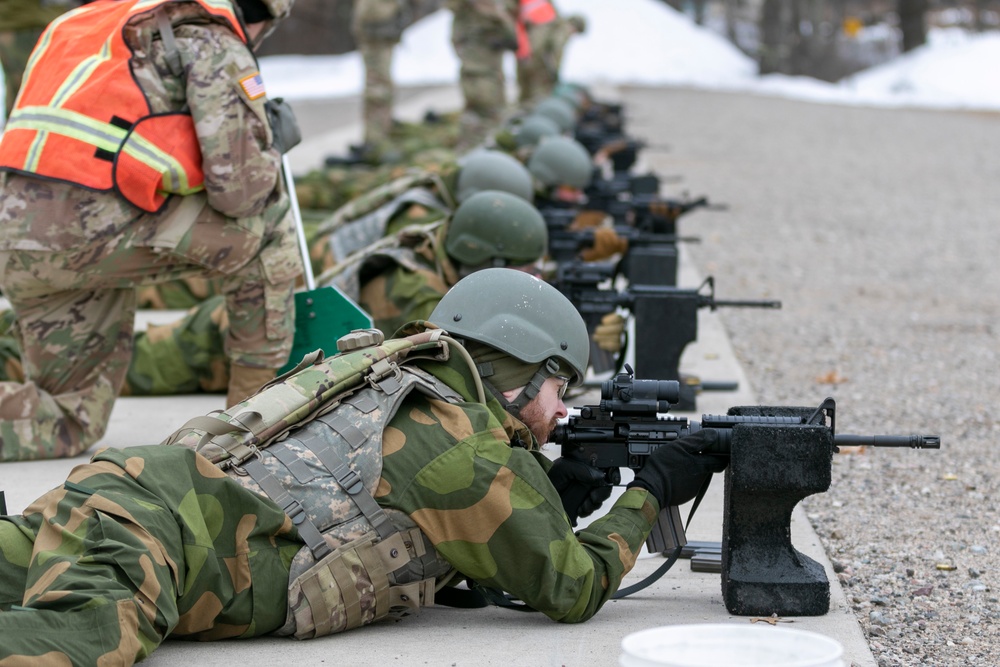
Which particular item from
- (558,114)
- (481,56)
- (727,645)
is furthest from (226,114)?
(481,56)

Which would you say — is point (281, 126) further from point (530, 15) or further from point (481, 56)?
point (530, 15)

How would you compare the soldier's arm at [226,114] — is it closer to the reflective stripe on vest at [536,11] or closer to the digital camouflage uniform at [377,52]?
the digital camouflage uniform at [377,52]

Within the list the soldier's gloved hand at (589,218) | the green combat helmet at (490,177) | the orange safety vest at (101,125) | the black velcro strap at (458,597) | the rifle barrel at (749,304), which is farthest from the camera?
the soldier's gloved hand at (589,218)

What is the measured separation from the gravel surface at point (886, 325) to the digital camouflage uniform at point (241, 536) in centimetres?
92

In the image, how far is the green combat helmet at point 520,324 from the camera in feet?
12.2

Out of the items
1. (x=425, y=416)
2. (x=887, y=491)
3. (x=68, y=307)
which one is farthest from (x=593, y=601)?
(x=68, y=307)

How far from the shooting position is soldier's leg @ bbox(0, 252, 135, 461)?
5.30 metres

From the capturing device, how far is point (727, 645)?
281 centimetres

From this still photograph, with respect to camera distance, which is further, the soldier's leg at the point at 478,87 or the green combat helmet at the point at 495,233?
the soldier's leg at the point at 478,87

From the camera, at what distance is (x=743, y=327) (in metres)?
9.09

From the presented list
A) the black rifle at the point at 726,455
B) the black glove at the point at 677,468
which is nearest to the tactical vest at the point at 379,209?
the black rifle at the point at 726,455

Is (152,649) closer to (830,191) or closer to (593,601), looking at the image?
(593,601)

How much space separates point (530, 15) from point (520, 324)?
13.2 m

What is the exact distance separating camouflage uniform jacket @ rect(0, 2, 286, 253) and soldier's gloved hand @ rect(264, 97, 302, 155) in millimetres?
285
